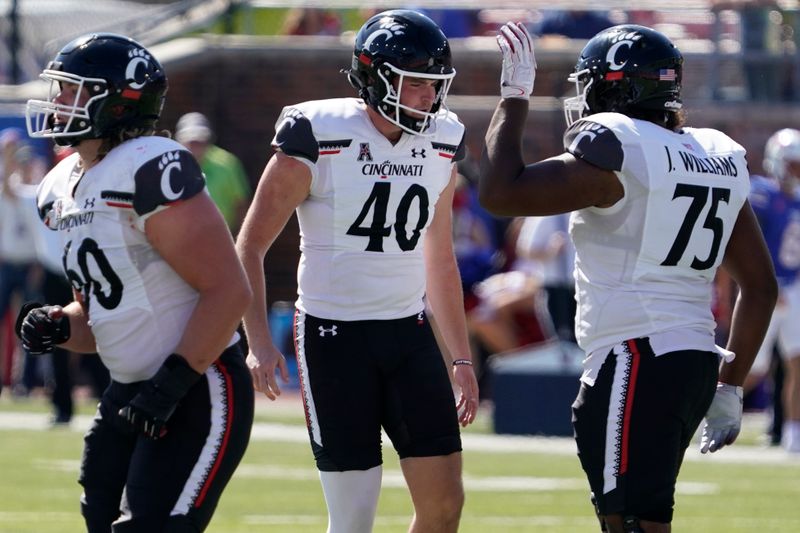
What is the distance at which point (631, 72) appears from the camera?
4938mm

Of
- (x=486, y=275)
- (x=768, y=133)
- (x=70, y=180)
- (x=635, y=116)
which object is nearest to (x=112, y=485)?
(x=70, y=180)

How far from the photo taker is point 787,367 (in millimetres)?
11555

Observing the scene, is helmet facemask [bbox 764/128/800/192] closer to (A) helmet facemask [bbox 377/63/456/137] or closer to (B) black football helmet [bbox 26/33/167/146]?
(A) helmet facemask [bbox 377/63/456/137]

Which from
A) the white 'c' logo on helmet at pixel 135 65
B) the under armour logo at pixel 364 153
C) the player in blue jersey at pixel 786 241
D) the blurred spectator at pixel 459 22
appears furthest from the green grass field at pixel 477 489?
the blurred spectator at pixel 459 22

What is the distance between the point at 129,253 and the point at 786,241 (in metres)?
7.53

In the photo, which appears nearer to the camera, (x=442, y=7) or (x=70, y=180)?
(x=70, y=180)

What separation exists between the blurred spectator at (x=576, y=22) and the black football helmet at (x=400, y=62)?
33.0 feet

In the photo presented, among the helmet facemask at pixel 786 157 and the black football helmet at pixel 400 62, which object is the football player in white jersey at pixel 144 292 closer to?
the black football helmet at pixel 400 62

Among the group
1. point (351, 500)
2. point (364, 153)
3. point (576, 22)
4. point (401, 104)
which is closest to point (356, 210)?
point (364, 153)

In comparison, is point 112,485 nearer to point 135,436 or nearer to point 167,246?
point 135,436

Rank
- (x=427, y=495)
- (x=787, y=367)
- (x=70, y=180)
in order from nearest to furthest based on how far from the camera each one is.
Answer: (x=70, y=180)
(x=427, y=495)
(x=787, y=367)

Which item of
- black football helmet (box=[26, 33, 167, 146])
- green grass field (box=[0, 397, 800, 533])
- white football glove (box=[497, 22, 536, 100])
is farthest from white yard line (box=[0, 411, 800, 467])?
black football helmet (box=[26, 33, 167, 146])

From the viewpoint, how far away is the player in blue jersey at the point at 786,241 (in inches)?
444

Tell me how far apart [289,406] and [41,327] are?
981 cm
